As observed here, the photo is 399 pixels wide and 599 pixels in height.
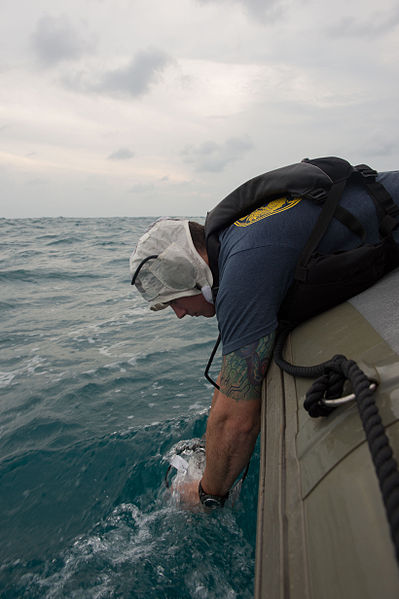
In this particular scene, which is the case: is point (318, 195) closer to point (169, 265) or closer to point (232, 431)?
point (169, 265)

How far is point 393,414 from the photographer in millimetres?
1153

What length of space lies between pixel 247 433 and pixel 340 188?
1.29 metres

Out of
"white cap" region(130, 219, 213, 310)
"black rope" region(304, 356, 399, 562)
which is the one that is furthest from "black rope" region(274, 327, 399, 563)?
"white cap" region(130, 219, 213, 310)

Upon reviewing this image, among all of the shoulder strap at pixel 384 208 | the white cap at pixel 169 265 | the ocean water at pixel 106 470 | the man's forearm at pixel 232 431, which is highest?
the shoulder strap at pixel 384 208

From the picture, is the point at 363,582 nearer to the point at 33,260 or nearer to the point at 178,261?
the point at 178,261

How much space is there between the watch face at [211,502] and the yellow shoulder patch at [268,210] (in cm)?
161

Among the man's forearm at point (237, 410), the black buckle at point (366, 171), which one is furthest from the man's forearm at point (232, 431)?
the black buckle at point (366, 171)

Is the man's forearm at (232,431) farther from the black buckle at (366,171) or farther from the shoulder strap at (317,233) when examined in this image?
the black buckle at (366,171)

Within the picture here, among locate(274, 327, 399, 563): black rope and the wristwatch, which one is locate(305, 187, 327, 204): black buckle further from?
the wristwatch

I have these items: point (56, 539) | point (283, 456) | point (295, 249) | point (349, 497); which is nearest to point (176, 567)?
point (56, 539)

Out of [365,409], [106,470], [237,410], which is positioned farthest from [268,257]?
[106,470]

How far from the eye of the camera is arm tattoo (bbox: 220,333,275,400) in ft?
6.37

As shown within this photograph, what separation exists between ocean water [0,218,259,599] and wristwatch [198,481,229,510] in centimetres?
23

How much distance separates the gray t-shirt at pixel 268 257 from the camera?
186 cm
